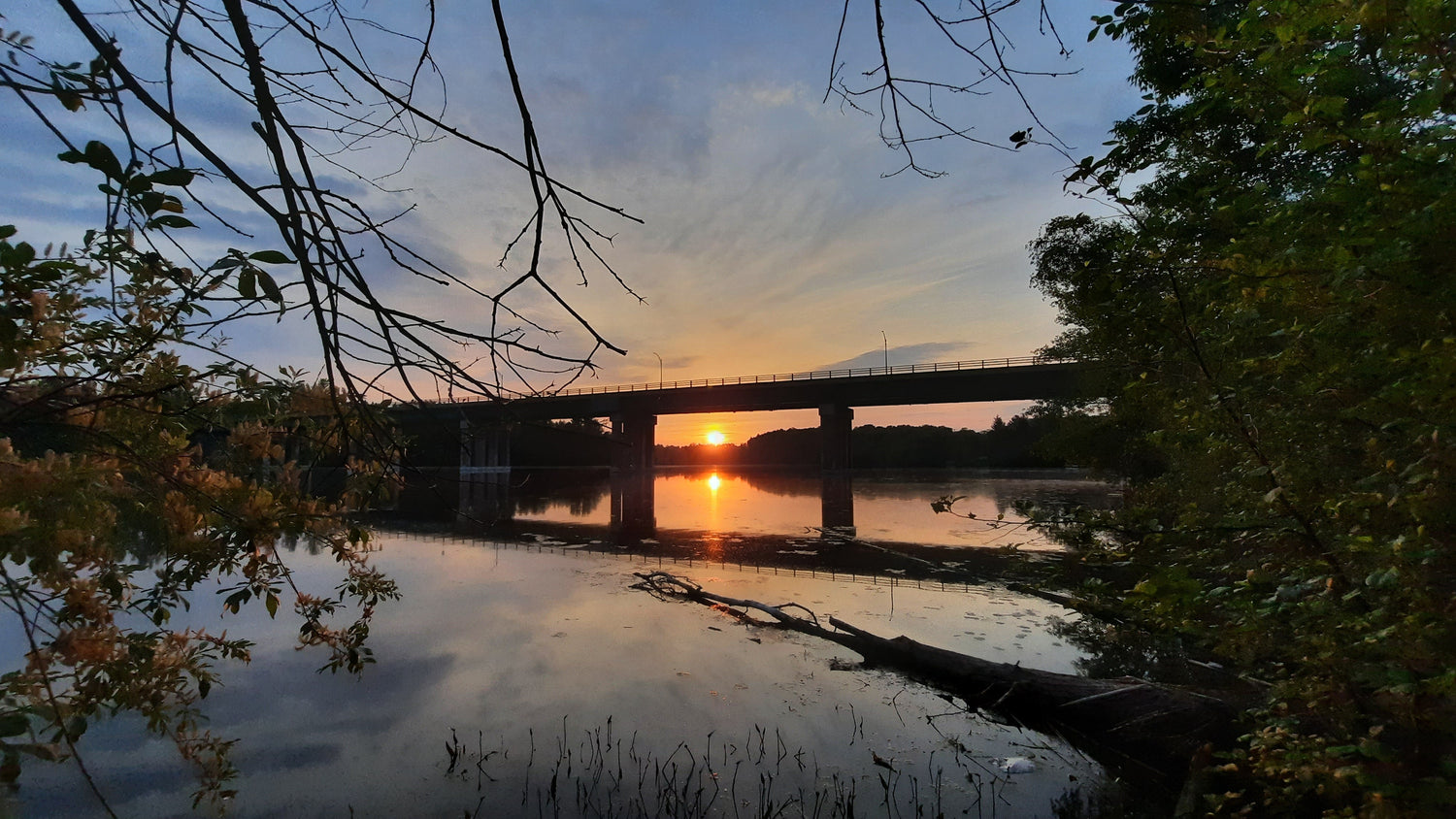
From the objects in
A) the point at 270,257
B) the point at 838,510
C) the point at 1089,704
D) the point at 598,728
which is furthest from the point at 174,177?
the point at 838,510

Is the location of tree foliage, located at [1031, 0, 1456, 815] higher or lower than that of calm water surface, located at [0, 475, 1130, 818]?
higher

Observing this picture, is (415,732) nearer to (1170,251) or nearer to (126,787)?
(126,787)

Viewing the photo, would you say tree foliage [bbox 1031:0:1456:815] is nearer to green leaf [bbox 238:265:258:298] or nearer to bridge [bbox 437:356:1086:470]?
green leaf [bbox 238:265:258:298]

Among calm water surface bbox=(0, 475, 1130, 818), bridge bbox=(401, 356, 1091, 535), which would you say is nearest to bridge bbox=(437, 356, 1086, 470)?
bridge bbox=(401, 356, 1091, 535)

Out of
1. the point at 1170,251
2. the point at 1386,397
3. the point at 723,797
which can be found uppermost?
the point at 1170,251

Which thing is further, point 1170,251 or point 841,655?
point 841,655

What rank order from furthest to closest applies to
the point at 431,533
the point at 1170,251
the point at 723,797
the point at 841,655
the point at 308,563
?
the point at 431,533
the point at 308,563
the point at 841,655
the point at 723,797
the point at 1170,251

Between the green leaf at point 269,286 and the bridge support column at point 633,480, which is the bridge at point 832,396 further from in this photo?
the green leaf at point 269,286

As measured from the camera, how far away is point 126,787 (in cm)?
552

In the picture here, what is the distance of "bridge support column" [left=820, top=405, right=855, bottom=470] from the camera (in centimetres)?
6150

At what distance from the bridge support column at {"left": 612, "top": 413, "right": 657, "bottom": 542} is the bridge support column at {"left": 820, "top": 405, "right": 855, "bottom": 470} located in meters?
16.8

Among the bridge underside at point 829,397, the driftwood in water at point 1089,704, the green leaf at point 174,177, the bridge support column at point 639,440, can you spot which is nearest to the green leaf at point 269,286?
the green leaf at point 174,177

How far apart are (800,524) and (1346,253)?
24.8m

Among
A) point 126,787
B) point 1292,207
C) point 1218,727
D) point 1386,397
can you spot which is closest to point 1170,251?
point 1292,207
